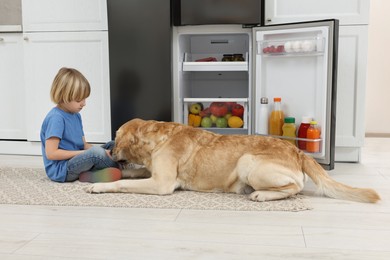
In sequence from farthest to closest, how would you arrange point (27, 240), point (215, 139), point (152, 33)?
point (152, 33) < point (215, 139) < point (27, 240)

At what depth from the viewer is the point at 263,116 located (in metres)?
3.19

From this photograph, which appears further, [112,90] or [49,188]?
[112,90]

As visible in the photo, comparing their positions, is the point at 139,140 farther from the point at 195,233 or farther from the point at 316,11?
the point at 316,11

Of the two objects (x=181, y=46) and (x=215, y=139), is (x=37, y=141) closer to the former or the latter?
(x=181, y=46)

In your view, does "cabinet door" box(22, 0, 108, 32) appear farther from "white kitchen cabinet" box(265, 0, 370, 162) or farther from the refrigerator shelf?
"white kitchen cabinet" box(265, 0, 370, 162)

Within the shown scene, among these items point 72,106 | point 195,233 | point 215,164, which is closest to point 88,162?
point 72,106

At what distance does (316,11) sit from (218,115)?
3.22 feet

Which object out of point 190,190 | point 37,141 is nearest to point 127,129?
point 190,190

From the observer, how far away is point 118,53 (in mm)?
A: 3307

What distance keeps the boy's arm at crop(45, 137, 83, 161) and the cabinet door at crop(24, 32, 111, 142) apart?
0.96 meters

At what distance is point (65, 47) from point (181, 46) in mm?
874

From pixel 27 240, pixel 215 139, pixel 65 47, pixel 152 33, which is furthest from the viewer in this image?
pixel 65 47

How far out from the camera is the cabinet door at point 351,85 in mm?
3150

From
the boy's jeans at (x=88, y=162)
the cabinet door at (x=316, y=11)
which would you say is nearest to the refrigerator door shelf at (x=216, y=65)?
the cabinet door at (x=316, y=11)
